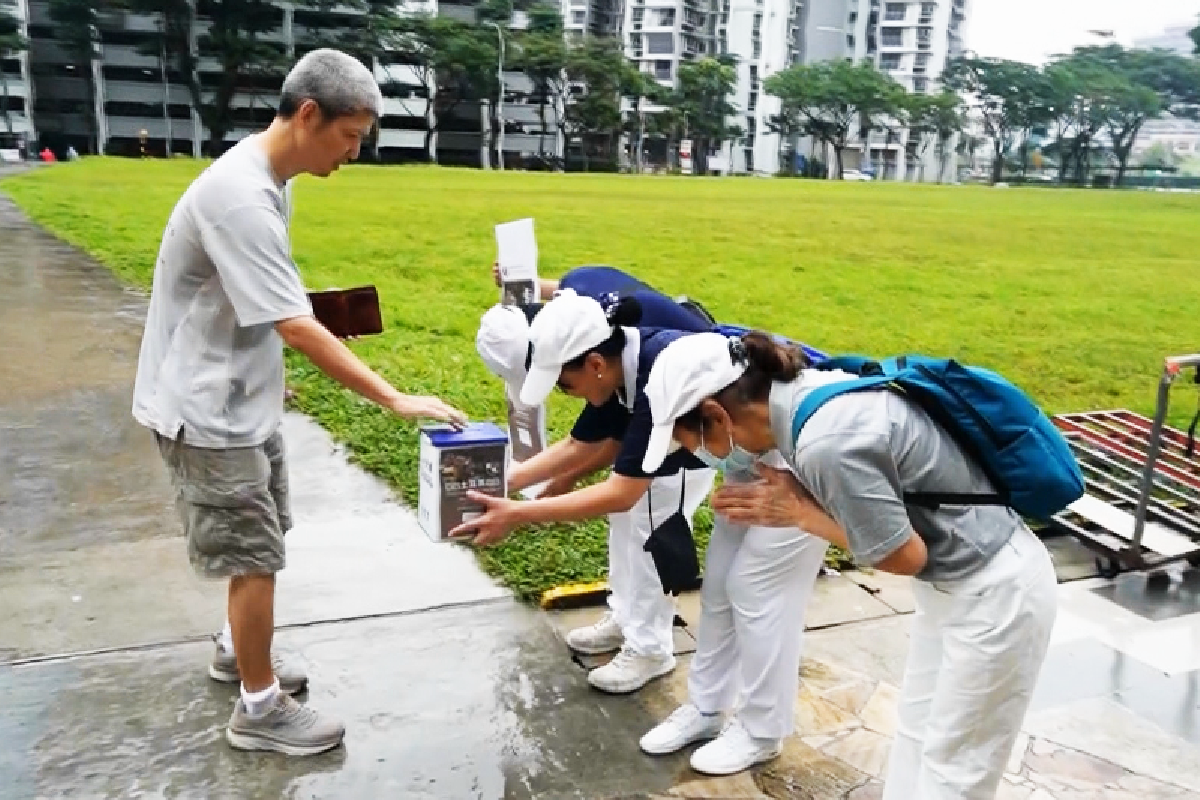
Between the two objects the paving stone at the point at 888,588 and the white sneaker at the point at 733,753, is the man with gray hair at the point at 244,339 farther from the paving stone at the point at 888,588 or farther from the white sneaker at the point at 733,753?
the paving stone at the point at 888,588

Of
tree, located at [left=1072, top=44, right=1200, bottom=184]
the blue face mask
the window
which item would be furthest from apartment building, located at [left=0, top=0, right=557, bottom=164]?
the blue face mask

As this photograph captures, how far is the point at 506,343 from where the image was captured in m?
3.12

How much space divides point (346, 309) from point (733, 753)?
1.75 meters

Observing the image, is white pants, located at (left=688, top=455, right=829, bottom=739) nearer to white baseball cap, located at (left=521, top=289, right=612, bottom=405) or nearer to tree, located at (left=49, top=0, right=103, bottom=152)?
white baseball cap, located at (left=521, top=289, right=612, bottom=405)

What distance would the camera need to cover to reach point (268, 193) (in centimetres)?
294

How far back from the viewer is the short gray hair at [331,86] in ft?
9.47

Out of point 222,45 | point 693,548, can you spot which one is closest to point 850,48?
point 222,45

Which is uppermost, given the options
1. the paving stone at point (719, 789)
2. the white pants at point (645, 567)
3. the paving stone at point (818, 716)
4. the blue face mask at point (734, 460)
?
the blue face mask at point (734, 460)

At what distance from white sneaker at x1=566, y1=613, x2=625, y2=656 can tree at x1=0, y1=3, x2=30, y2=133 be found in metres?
59.4

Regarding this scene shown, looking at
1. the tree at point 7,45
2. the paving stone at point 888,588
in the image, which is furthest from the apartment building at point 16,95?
the paving stone at point 888,588

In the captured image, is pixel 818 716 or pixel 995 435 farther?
pixel 818 716

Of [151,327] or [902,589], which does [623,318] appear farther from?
[902,589]

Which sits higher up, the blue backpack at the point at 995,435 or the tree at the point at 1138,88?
the tree at the point at 1138,88

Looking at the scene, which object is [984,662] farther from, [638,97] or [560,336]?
[638,97]
